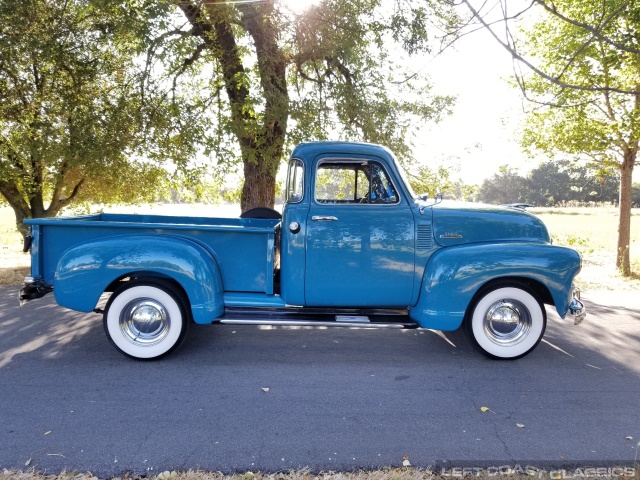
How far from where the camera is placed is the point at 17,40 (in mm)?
7609

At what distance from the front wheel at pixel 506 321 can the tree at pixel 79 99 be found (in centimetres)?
621

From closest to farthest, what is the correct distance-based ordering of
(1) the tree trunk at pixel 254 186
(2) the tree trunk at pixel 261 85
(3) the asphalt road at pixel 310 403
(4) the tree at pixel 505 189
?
(3) the asphalt road at pixel 310 403 → (2) the tree trunk at pixel 261 85 → (1) the tree trunk at pixel 254 186 → (4) the tree at pixel 505 189

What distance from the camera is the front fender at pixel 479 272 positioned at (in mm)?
4094

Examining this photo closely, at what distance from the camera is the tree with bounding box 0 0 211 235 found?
25.8ft

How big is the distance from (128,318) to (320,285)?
1862 millimetres

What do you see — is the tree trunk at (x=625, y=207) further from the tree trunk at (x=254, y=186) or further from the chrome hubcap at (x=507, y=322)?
the tree trunk at (x=254, y=186)

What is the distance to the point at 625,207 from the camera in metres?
9.25

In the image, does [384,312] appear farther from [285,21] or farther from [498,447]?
[285,21]

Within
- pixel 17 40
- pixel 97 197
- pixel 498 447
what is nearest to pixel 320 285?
pixel 498 447

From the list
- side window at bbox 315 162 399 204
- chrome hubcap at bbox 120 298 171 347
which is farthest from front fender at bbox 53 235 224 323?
side window at bbox 315 162 399 204

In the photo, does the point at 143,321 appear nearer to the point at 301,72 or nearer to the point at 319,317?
the point at 319,317

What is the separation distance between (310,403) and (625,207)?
8948 mm

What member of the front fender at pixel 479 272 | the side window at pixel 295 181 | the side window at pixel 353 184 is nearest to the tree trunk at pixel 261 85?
the side window at pixel 295 181

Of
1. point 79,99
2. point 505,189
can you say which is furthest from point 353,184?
point 505,189
